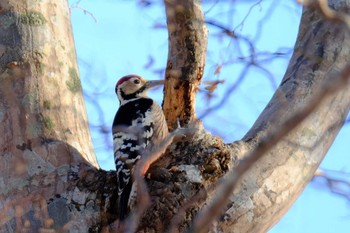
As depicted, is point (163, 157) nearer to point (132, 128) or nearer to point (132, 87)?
point (132, 128)

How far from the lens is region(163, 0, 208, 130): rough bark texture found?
374cm

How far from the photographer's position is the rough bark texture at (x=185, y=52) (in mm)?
3744

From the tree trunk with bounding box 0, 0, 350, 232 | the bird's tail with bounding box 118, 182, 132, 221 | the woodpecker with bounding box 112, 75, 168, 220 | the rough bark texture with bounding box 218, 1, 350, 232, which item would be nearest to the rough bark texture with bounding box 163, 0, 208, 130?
the tree trunk with bounding box 0, 0, 350, 232

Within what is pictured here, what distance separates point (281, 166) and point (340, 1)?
1.12 meters

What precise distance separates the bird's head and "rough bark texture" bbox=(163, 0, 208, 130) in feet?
3.86

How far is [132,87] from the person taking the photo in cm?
534

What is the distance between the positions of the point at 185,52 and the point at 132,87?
1.59 meters

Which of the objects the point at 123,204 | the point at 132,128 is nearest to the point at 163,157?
the point at 123,204

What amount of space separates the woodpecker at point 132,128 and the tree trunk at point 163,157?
0.08 metres

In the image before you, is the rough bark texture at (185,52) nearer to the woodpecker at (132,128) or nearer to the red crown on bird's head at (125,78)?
the woodpecker at (132,128)

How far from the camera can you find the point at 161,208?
3.11m

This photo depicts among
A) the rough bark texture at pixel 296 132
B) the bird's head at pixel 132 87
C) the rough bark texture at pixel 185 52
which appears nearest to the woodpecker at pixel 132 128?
the bird's head at pixel 132 87

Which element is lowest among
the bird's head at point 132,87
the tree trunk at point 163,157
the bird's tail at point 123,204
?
the bird's tail at point 123,204

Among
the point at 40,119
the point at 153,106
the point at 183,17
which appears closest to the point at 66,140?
the point at 40,119
